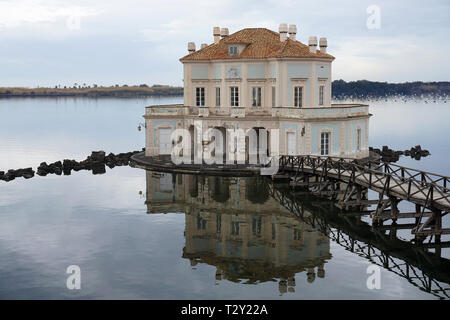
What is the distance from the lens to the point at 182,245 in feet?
88.4

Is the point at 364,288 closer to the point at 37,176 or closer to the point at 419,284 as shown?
the point at 419,284

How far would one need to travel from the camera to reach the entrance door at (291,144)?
4526 centimetres

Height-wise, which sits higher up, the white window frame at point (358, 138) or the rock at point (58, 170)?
the white window frame at point (358, 138)

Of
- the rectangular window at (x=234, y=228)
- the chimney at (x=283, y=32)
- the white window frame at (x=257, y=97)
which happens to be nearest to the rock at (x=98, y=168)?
the white window frame at (x=257, y=97)

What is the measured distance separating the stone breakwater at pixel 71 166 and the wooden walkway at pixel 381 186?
19.0 meters

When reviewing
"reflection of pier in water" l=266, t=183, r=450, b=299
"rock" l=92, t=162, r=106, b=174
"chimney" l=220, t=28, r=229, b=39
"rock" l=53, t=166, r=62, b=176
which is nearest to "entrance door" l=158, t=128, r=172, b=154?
"rock" l=92, t=162, r=106, b=174

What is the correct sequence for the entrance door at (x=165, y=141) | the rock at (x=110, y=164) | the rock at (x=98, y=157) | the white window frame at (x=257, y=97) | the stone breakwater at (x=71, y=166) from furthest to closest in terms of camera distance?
the rock at (x=98, y=157) < the rock at (x=110, y=164) < the entrance door at (x=165, y=141) < the white window frame at (x=257, y=97) < the stone breakwater at (x=71, y=166)

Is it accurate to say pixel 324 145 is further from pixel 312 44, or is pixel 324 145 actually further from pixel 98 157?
pixel 98 157

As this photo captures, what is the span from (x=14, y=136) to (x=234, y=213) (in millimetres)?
70487

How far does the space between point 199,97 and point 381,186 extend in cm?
2474

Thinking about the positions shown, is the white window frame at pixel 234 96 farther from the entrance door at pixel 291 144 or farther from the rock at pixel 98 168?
the rock at pixel 98 168

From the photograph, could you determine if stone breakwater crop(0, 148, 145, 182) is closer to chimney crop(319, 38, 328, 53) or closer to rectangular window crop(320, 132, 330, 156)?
rectangular window crop(320, 132, 330, 156)

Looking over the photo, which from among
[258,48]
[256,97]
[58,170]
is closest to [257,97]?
[256,97]

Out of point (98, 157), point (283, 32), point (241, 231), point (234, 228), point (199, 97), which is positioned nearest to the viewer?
point (241, 231)
